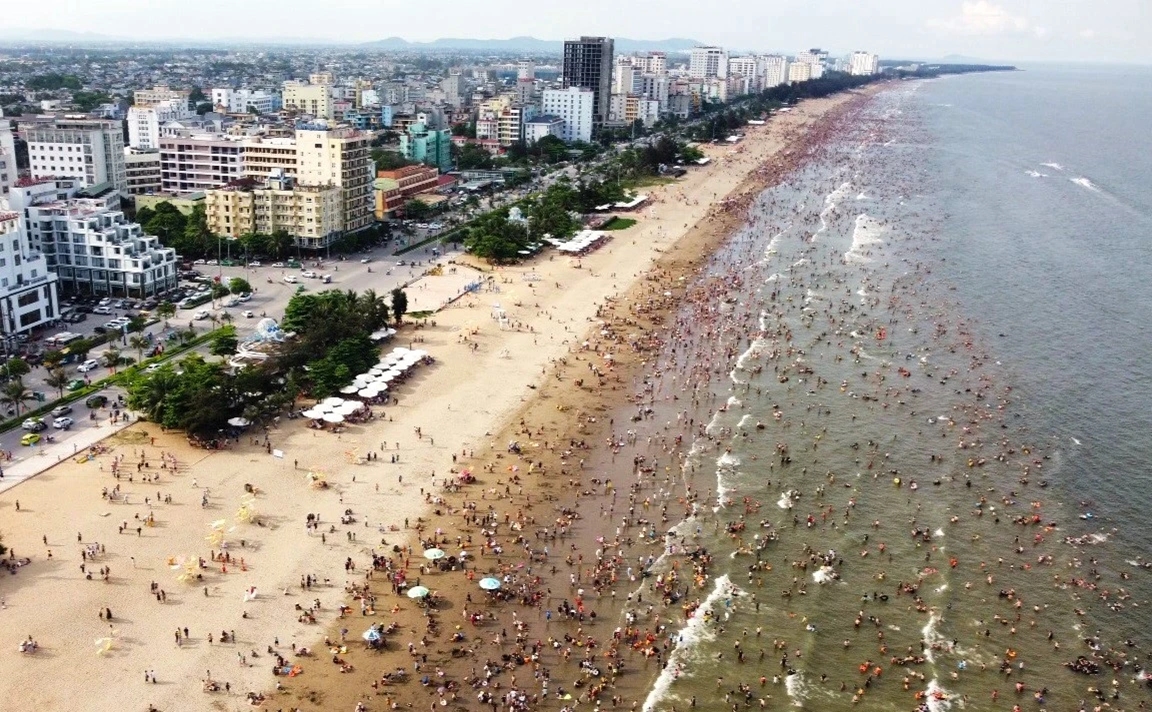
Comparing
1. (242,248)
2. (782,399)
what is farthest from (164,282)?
(782,399)

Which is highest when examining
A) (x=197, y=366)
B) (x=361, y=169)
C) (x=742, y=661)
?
(x=361, y=169)

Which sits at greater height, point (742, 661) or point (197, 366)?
point (197, 366)

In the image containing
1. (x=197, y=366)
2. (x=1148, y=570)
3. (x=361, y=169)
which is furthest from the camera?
(x=361, y=169)

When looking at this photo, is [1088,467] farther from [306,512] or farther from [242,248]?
[242,248]

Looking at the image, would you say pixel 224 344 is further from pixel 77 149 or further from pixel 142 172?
pixel 142 172

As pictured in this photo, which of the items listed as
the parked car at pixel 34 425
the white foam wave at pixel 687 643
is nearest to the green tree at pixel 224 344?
the parked car at pixel 34 425

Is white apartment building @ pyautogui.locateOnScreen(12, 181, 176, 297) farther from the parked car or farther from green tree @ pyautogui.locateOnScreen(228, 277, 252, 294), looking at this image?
the parked car
